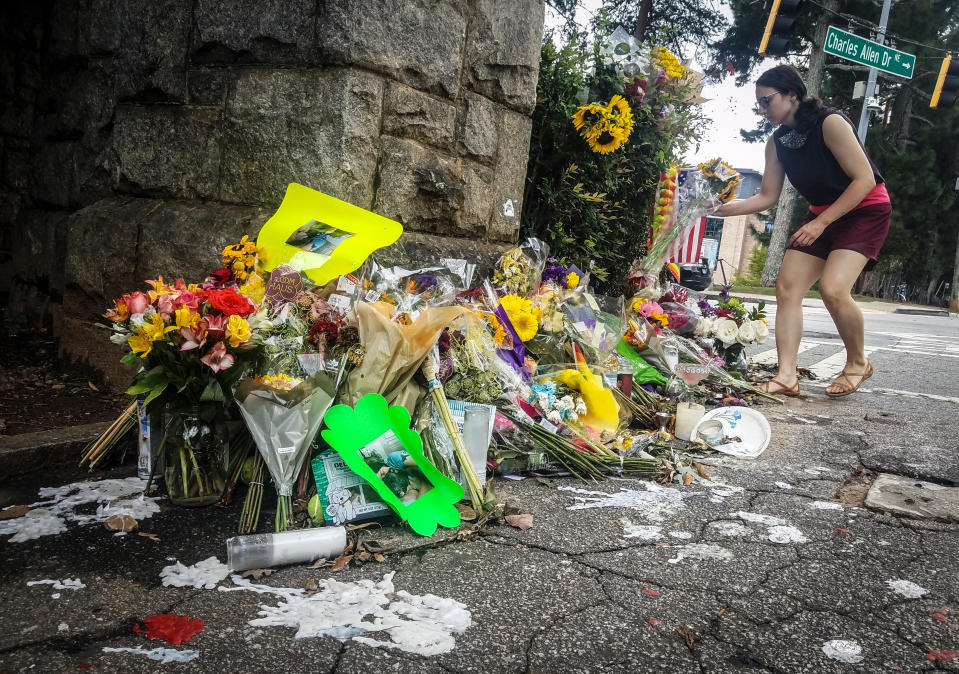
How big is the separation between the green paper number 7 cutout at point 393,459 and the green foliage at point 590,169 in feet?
7.58

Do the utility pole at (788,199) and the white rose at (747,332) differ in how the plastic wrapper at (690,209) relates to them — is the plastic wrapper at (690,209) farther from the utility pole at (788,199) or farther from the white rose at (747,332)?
the utility pole at (788,199)

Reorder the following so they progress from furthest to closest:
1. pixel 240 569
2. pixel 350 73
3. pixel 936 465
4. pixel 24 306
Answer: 1. pixel 24 306
2. pixel 936 465
3. pixel 350 73
4. pixel 240 569

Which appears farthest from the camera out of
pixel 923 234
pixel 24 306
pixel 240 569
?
pixel 923 234

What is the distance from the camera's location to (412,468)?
6.52 ft

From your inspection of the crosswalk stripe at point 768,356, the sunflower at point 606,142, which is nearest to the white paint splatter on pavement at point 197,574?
the sunflower at point 606,142

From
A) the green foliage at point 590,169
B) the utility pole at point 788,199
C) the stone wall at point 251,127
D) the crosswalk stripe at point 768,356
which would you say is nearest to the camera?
the stone wall at point 251,127

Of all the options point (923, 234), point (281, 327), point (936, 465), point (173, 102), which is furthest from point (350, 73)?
point (923, 234)

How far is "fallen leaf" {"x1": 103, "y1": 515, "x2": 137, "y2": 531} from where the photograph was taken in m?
1.81

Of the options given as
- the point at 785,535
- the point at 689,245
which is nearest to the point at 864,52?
the point at 689,245

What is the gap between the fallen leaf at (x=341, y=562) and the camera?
5.47ft

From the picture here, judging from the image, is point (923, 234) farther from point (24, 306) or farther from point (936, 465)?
point (24, 306)

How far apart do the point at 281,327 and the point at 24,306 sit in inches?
93.6

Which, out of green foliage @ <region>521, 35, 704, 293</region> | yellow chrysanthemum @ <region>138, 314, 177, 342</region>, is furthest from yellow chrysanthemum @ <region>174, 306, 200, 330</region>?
green foliage @ <region>521, 35, 704, 293</region>

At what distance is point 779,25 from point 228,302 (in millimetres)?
10242
